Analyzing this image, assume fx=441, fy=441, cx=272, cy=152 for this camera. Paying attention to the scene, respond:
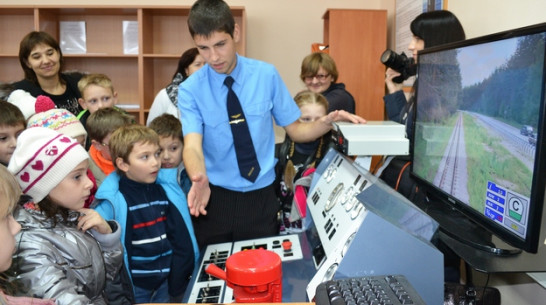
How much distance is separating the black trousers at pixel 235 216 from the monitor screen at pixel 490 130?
2.20 feet

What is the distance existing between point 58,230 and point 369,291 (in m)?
0.87

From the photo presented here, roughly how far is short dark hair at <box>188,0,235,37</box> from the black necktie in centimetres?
24

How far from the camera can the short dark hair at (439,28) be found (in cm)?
177

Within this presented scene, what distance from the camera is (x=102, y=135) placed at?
2023 millimetres

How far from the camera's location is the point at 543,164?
812 mm

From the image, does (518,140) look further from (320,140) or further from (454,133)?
(320,140)

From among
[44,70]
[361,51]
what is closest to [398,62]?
[361,51]

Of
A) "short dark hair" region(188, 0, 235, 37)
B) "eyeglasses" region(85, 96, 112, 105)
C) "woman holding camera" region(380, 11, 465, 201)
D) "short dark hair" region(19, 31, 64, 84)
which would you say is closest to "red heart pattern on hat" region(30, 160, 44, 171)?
"short dark hair" region(188, 0, 235, 37)

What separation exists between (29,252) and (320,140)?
4.58ft

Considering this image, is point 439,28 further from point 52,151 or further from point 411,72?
point 52,151

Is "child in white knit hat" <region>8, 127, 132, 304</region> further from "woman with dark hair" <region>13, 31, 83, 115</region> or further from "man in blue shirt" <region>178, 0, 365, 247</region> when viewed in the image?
"woman with dark hair" <region>13, 31, 83, 115</region>

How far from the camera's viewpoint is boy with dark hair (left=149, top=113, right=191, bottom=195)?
6.80 ft

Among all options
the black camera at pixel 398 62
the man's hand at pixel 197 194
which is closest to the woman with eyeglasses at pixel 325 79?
the black camera at pixel 398 62

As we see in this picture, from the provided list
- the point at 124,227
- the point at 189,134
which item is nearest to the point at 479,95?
the point at 189,134
